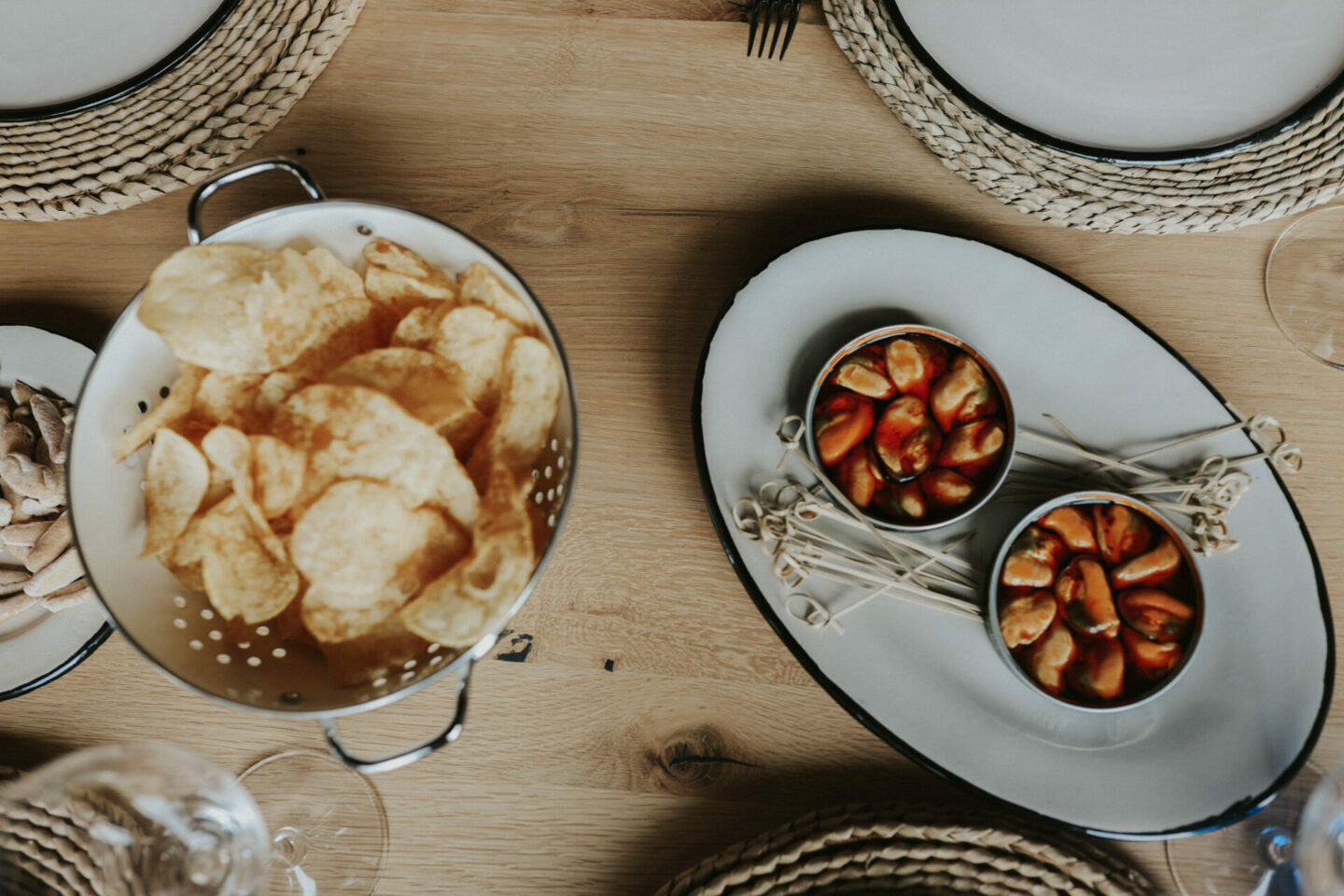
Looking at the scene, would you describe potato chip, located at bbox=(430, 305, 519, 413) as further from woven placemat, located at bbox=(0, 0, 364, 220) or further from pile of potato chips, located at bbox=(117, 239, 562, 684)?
woven placemat, located at bbox=(0, 0, 364, 220)

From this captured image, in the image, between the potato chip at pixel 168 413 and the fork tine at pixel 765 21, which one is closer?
the potato chip at pixel 168 413

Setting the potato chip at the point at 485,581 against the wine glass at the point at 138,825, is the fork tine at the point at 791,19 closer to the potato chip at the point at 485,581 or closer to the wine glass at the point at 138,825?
the potato chip at the point at 485,581

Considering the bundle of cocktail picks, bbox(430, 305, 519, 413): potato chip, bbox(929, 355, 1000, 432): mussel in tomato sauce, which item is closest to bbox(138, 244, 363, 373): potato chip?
bbox(430, 305, 519, 413): potato chip

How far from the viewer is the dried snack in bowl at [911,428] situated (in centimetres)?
72

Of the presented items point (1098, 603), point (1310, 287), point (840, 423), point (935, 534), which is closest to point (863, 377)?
point (840, 423)

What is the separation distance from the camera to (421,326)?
71cm

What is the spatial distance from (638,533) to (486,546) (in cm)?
23

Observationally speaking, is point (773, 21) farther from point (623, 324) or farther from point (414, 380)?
point (414, 380)

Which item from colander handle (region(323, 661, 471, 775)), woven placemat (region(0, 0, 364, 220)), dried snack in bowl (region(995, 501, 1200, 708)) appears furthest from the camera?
woven placemat (region(0, 0, 364, 220))

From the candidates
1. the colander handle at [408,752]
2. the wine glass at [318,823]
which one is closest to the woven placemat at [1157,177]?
the colander handle at [408,752]

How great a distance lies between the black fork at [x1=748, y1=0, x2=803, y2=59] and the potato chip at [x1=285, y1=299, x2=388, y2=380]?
495 millimetres

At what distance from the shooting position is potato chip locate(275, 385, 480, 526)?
25.6 inches

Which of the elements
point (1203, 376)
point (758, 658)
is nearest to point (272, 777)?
point (758, 658)

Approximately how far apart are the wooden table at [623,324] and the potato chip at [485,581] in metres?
0.19
